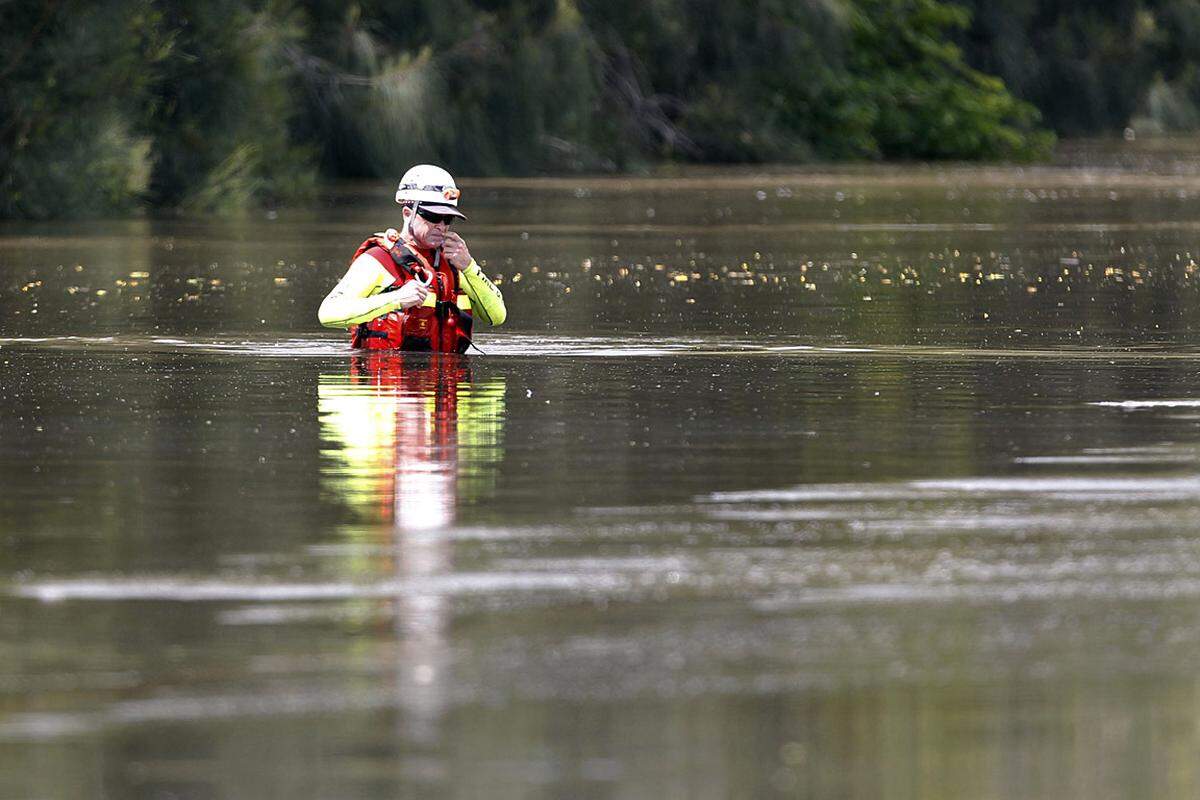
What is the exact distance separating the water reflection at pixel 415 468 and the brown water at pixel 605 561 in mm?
25

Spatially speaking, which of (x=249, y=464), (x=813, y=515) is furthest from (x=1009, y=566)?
(x=249, y=464)

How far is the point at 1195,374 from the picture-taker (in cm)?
1492

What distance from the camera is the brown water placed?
614cm

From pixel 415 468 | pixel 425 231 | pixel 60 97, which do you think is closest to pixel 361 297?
pixel 425 231

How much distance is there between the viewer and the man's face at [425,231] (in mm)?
15352

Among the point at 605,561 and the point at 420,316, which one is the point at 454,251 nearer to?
the point at 420,316

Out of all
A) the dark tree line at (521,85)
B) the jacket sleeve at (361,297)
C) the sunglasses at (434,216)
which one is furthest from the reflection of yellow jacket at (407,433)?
the dark tree line at (521,85)

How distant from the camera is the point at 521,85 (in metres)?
48.1

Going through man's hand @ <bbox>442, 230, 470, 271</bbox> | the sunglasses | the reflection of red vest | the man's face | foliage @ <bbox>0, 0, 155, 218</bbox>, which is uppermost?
foliage @ <bbox>0, 0, 155, 218</bbox>

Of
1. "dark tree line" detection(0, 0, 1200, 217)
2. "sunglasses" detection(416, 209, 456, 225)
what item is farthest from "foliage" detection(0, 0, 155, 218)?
"sunglasses" detection(416, 209, 456, 225)

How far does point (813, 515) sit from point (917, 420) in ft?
10.8

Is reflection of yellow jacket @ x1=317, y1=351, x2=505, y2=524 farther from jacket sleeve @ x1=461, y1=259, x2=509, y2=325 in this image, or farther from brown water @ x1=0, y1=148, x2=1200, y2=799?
jacket sleeve @ x1=461, y1=259, x2=509, y2=325

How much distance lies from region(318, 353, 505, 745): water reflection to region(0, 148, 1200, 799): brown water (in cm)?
2

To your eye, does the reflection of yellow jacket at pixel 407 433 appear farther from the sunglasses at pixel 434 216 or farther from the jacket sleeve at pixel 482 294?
the sunglasses at pixel 434 216
